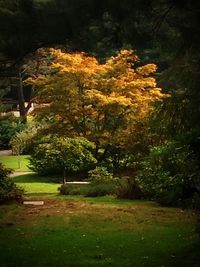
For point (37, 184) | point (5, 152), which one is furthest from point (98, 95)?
point (5, 152)

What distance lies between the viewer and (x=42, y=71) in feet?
128

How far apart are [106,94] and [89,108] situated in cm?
99

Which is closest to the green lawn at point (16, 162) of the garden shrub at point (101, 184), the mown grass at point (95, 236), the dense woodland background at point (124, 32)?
the garden shrub at point (101, 184)

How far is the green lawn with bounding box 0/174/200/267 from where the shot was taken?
8836 mm

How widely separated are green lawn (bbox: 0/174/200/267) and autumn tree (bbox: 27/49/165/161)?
6.26m

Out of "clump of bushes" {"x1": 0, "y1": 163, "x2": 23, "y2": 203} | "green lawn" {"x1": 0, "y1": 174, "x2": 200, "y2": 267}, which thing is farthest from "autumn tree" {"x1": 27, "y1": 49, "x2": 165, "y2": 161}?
"green lawn" {"x1": 0, "y1": 174, "x2": 200, "y2": 267}

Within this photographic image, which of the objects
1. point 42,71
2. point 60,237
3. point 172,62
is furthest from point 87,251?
point 42,71

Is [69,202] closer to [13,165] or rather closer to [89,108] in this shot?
[89,108]

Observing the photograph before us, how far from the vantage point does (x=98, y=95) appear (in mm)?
20969

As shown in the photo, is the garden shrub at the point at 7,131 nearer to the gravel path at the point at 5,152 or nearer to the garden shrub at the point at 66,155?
the gravel path at the point at 5,152

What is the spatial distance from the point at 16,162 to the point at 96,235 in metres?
17.3

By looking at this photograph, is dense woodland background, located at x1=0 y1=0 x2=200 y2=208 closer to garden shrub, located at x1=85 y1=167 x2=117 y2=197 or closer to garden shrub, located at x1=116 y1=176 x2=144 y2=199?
garden shrub, located at x1=116 y1=176 x2=144 y2=199

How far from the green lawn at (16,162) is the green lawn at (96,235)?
33.6 feet

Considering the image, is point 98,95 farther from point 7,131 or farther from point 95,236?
point 7,131
